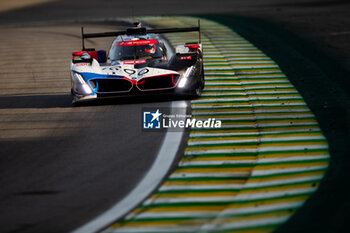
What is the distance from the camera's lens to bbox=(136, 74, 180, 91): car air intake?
1268cm

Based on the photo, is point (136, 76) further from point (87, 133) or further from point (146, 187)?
point (146, 187)

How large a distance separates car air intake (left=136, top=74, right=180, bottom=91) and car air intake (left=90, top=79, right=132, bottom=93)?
286 millimetres

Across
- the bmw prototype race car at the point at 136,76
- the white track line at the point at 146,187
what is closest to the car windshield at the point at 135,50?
the bmw prototype race car at the point at 136,76

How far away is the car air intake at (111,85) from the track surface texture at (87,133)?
40 centimetres

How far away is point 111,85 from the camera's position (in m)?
12.8

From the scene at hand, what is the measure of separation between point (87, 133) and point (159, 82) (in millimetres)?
2287

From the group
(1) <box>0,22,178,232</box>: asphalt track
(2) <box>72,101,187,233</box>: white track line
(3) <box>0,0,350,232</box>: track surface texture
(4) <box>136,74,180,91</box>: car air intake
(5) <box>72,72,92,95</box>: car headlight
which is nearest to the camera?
(2) <box>72,101,187,233</box>: white track line

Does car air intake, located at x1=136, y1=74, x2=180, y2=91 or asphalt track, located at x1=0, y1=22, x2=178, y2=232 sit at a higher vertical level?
car air intake, located at x1=136, y1=74, x2=180, y2=91

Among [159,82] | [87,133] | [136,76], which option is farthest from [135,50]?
[87,133]

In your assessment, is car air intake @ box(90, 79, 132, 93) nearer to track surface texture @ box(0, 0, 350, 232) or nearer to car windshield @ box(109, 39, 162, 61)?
track surface texture @ box(0, 0, 350, 232)

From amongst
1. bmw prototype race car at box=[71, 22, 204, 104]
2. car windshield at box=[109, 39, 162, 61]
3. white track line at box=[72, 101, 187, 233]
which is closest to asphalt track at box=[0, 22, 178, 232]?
white track line at box=[72, 101, 187, 233]

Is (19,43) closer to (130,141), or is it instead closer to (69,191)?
(130,141)

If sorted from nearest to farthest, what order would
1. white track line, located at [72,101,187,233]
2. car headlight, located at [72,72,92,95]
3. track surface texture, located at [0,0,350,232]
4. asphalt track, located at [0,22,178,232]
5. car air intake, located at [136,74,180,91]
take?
white track line, located at [72,101,187,233] → track surface texture, located at [0,0,350,232] → asphalt track, located at [0,22,178,232] → car air intake, located at [136,74,180,91] → car headlight, located at [72,72,92,95]

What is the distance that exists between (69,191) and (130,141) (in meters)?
2.33
